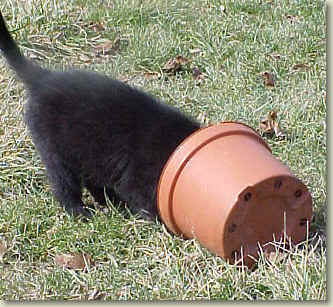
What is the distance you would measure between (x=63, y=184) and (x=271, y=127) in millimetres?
1467

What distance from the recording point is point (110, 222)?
4.11 metres

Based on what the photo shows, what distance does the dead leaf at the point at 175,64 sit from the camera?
5870 millimetres

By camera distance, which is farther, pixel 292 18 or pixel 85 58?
pixel 292 18

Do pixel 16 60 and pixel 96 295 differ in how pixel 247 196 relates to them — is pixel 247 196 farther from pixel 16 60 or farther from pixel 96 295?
pixel 16 60

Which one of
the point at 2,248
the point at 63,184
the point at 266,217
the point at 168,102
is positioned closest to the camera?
the point at 266,217

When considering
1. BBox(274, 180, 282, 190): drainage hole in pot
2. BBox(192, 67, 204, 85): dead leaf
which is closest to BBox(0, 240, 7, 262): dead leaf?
BBox(274, 180, 282, 190): drainage hole in pot

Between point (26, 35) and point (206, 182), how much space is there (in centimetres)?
300

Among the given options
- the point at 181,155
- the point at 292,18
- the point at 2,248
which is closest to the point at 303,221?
the point at 181,155

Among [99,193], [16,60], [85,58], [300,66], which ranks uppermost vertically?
[16,60]

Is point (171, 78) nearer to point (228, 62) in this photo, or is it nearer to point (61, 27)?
point (228, 62)

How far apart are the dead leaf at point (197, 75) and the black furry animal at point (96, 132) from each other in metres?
1.53

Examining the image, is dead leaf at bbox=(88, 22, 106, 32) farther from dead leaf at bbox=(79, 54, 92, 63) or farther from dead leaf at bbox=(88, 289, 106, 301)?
dead leaf at bbox=(88, 289, 106, 301)

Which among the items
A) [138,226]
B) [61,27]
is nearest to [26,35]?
[61,27]

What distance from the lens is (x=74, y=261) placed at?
3855 mm
